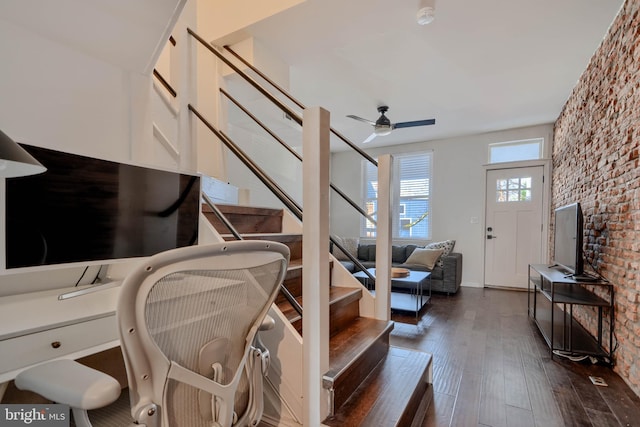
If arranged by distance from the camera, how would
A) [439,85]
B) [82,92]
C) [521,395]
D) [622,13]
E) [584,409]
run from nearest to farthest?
1. [82,92]
2. [584,409]
3. [521,395]
4. [622,13]
5. [439,85]

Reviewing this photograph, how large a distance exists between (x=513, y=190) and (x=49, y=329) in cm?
573

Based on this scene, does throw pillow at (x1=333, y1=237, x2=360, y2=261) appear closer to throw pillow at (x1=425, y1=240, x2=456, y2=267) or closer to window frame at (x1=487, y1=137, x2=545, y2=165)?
throw pillow at (x1=425, y1=240, x2=456, y2=267)

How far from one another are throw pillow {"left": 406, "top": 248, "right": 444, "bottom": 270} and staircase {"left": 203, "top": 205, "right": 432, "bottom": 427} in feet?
9.07

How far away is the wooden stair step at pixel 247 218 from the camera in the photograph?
1.96 meters

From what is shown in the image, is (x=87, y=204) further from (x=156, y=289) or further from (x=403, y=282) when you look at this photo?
(x=403, y=282)

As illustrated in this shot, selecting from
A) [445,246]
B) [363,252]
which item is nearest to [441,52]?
[445,246]

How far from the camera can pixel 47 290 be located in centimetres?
126

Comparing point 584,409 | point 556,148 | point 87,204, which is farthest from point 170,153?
point 556,148

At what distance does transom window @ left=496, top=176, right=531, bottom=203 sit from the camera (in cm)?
478

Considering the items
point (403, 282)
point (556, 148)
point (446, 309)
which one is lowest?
point (446, 309)

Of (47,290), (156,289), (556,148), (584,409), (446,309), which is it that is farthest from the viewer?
(556,148)

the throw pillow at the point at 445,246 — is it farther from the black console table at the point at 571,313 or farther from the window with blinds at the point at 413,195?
the black console table at the point at 571,313

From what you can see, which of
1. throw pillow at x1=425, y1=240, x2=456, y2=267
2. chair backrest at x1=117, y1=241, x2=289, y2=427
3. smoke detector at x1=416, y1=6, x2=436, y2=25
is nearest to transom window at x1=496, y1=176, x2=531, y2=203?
throw pillow at x1=425, y1=240, x2=456, y2=267

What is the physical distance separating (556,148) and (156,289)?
5483 millimetres
